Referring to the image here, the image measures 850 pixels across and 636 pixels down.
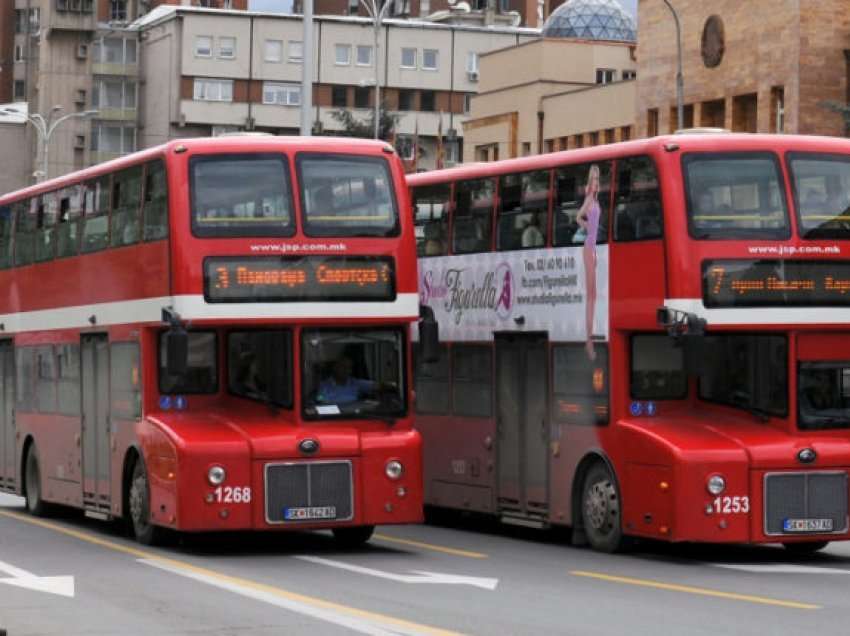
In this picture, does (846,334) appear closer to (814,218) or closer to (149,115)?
(814,218)

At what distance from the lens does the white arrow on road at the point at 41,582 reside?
60.3 ft

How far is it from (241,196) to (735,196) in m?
4.52

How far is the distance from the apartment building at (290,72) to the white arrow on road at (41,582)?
117792 millimetres

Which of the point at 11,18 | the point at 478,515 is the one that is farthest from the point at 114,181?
the point at 11,18

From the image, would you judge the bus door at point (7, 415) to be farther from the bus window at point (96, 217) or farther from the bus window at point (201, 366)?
the bus window at point (201, 366)

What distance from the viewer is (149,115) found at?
146000 millimetres

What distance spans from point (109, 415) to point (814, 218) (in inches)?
310

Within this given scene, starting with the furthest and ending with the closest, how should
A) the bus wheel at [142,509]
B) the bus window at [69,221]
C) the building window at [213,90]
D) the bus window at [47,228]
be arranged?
1. the building window at [213,90]
2. the bus window at [47,228]
3. the bus window at [69,221]
4. the bus wheel at [142,509]

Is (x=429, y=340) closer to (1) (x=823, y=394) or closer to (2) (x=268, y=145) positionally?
(2) (x=268, y=145)

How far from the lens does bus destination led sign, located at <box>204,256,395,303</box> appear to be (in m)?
22.4

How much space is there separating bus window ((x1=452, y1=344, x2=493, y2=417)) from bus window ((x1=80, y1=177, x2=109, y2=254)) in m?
4.11

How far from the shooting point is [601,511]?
913 inches

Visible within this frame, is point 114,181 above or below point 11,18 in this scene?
below

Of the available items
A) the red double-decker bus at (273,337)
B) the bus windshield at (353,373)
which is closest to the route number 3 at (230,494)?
the red double-decker bus at (273,337)
